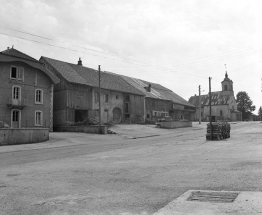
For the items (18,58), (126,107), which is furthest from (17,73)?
(126,107)

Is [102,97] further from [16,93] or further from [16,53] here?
[16,53]

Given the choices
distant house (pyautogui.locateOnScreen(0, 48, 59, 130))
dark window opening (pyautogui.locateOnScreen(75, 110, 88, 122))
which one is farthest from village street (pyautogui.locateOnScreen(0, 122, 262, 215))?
dark window opening (pyautogui.locateOnScreen(75, 110, 88, 122))

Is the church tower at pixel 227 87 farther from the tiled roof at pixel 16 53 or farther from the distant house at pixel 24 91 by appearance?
the tiled roof at pixel 16 53

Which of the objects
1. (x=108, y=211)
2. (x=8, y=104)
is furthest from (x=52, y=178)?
(x=8, y=104)

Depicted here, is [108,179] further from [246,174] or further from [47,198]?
[246,174]

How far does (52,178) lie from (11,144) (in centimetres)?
1683

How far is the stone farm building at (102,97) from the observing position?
3888cm

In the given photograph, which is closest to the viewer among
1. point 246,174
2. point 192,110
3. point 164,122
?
point 246,174

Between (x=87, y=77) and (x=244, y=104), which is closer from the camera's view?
(x=87, y=77)

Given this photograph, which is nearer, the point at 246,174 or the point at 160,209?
the point at 160,209

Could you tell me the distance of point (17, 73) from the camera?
105 feet

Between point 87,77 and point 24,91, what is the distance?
12.9 metres

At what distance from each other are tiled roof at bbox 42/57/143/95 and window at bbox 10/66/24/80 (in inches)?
285

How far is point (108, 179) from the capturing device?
8578 mm
